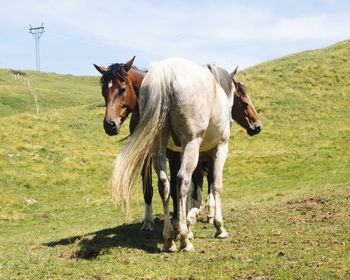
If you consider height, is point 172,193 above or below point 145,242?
above

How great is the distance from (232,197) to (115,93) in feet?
45.0

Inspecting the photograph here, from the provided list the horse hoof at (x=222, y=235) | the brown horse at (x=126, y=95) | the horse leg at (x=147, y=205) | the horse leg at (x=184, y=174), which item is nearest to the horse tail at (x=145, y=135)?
the horse leg at (x=184, y=174)

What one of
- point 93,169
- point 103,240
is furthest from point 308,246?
point 93,169

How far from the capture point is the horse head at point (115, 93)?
8.84 metres

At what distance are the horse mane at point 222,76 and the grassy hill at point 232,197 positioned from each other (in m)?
3.10

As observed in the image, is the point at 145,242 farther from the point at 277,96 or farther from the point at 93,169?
the point at 277,96

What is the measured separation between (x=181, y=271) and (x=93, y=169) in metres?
21.3

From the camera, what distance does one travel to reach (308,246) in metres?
8.39

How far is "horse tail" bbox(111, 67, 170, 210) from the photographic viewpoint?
818 cm

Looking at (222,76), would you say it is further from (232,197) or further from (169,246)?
(232,197)

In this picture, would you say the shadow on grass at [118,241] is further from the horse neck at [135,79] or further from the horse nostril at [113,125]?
the horse neck at [135,79]

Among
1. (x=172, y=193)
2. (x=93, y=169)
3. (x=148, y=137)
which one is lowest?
(x=93, y=169)

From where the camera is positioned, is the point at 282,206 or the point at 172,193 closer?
the point at 172,193

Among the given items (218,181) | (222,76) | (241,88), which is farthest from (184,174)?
(241,88)
